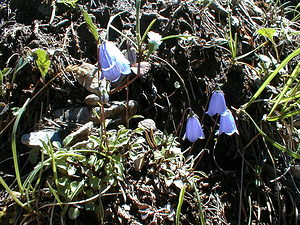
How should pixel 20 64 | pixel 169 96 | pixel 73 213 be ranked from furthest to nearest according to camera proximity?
pixel 169 96 < pixel 20 64 < pixel 73 213

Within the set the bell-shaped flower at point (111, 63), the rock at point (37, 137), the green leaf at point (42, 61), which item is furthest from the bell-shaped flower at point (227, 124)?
the green leaf at point (42, 61)

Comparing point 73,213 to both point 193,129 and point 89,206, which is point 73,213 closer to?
point 89,206

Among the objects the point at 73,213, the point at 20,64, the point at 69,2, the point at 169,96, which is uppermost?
the point at 69,2

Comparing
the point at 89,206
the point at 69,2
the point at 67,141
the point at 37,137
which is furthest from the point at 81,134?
the point at 69,2

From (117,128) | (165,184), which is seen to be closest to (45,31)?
(117,128)

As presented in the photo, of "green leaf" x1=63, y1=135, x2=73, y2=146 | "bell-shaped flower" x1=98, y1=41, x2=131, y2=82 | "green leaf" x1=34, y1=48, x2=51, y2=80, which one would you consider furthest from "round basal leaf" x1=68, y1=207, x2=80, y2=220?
"green leaf" x1=34, y1=48, x2=51, y2=80

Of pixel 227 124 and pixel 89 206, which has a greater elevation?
pixel 227 124

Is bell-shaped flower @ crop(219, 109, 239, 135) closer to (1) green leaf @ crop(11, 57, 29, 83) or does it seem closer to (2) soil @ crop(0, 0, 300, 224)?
(2) soil @ crop(0, 0, 300, 224)
